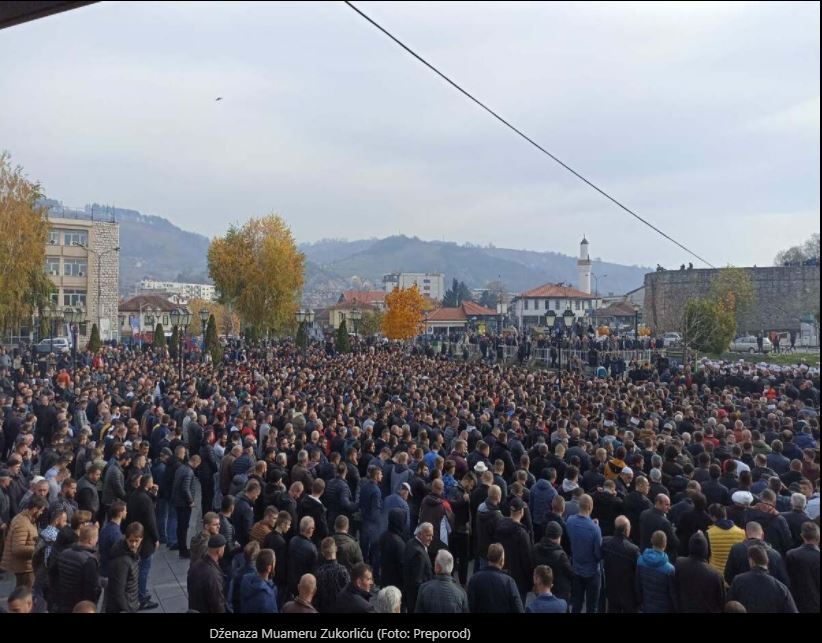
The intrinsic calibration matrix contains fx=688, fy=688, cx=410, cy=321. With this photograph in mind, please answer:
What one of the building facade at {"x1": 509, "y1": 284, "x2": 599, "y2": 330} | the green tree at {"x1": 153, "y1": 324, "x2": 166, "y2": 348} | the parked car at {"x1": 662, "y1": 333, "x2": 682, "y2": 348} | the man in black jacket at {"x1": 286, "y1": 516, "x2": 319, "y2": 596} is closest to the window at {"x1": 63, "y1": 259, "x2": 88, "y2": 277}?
the green tree at {"x1": 153, "y1": 324, "x2": 166, "y2": 348}

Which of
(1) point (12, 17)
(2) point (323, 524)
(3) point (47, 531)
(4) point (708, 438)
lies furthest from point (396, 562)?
(4) point (708, 438)

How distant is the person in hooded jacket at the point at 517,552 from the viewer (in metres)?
6.04

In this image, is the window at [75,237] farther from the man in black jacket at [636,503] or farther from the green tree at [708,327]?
the green tree at [708,327]

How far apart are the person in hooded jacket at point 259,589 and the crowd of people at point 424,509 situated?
0.02 metres

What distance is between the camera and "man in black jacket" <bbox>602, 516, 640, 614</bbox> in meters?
5.61

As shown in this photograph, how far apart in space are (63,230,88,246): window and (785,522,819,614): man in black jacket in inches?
874

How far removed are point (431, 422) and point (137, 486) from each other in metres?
5.37

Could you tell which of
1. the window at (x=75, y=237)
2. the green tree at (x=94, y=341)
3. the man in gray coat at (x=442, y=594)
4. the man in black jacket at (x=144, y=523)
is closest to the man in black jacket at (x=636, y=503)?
the man in gray coat at (x=442, y=594)

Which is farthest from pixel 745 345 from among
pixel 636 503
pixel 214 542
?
pixel 214 542

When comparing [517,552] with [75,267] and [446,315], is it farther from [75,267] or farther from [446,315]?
[446,315]

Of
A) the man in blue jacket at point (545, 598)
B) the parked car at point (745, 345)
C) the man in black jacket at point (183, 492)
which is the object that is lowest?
the man in black jacket at point (183, 492)

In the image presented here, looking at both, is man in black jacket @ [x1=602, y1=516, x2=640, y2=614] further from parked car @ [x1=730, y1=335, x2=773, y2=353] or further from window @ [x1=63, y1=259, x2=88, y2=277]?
parked car @ [x1=730, y1=335, x2=773, y2=353]

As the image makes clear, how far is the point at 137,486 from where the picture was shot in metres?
7.00

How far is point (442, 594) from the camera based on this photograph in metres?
4.72
